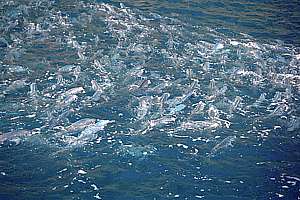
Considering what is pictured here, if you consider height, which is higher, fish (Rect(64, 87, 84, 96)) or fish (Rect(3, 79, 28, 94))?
fish (Rect(3, 79, 28, 94))

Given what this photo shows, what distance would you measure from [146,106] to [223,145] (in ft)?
5.43

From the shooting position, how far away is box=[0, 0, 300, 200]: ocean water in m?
6.62

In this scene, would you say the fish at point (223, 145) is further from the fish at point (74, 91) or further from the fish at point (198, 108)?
the fish at point (74, 91)

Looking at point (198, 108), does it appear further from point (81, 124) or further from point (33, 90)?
point (33, 90)

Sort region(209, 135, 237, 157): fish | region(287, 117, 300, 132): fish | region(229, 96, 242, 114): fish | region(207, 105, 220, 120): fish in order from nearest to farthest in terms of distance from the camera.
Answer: region(209, 135, 237, 157): fish, region(287, 117, 300, 132): fish, region(207, 105, 220, 120): fish, region(229, 96, 242, 114): fish

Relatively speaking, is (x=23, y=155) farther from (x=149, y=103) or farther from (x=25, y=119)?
(x=149, y=103)

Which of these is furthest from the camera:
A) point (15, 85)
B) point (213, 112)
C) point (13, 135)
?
point (15, 85)

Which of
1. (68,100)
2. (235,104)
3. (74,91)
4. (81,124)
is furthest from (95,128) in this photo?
(235,104)

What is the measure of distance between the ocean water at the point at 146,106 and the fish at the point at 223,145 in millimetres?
18

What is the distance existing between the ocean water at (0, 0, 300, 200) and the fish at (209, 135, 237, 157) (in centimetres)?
2

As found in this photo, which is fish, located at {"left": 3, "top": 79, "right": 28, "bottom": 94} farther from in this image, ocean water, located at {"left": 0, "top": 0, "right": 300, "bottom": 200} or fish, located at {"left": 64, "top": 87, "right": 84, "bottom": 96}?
fish, located at {"left": 64, "top": 87, "right": 84, "bottom": 96}

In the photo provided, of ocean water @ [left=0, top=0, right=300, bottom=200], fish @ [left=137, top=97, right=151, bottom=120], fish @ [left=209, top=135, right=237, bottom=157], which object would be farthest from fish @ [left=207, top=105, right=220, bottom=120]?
fish @ [left=137, top=97, right=151, bottom=120]

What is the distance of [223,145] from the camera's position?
24.3 ft

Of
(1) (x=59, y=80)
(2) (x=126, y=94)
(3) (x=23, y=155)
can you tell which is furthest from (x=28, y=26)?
(3) (x=23, y=155)
